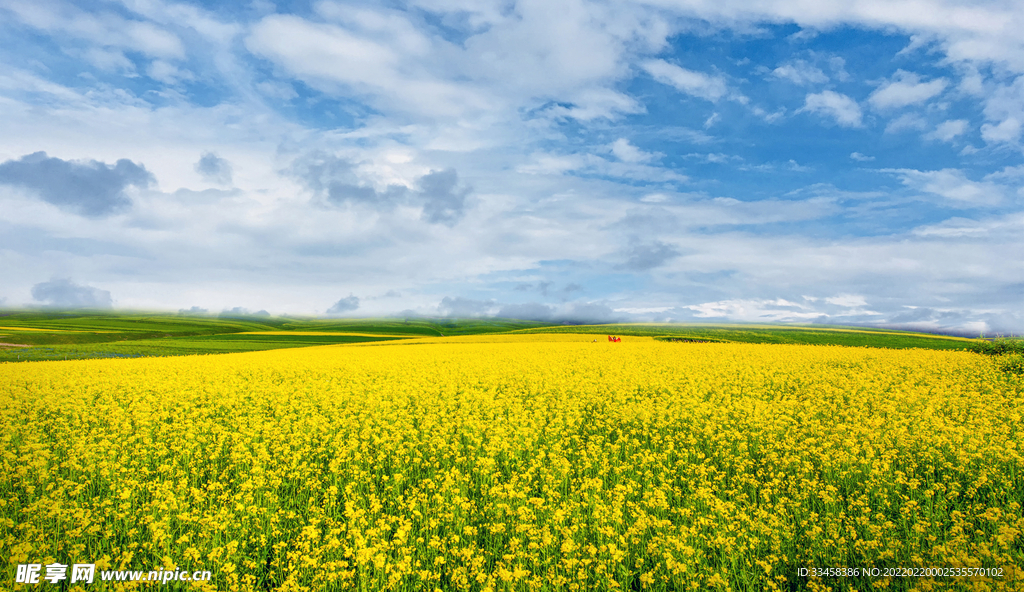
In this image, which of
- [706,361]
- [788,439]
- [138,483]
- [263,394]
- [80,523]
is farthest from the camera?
[706,361]

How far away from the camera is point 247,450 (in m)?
8.92

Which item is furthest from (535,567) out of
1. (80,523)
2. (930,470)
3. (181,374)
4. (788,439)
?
(181,374)

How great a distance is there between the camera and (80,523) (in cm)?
625

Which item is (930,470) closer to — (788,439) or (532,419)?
(788,439)

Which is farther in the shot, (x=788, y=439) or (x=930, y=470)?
(x=788, y=439)

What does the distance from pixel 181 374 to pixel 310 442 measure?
12380 mm

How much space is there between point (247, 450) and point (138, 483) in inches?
70.5

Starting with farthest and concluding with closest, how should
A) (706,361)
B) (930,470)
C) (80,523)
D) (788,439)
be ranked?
(706,361)
(788,439)
(930,470)
(80,523)

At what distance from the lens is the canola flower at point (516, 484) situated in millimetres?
5562

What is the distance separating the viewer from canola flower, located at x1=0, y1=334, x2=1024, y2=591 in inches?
219

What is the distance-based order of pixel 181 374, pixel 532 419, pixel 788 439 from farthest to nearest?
pixel 181 374, pixel 532 419, pixel 788 439

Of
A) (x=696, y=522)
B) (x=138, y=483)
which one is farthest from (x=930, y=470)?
(x=138, y=483)

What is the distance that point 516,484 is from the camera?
24.9 feet

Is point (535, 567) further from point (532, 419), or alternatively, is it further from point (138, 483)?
point (138, 483)
